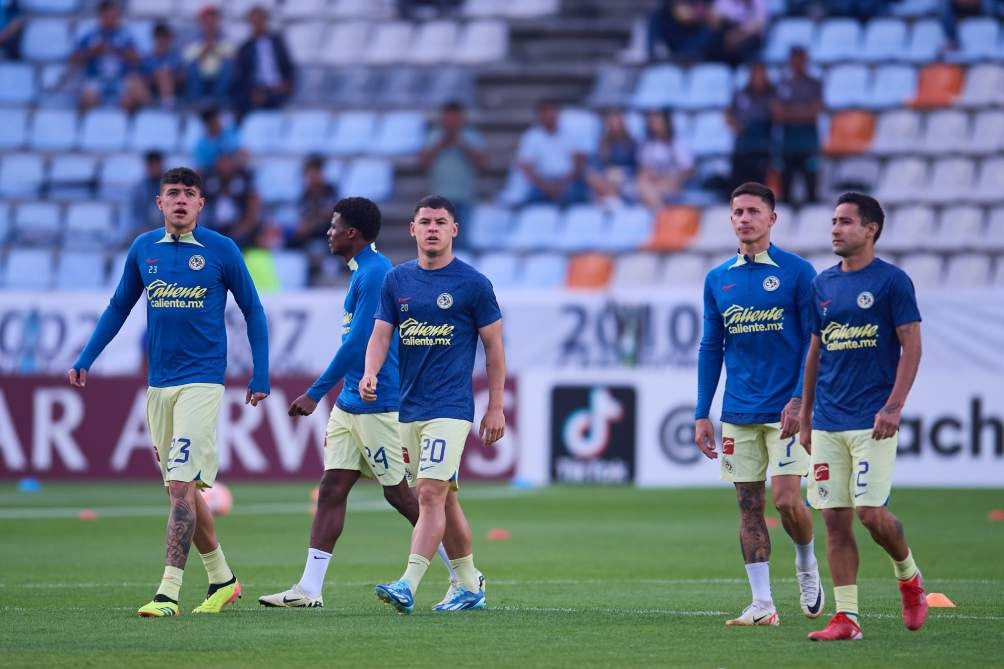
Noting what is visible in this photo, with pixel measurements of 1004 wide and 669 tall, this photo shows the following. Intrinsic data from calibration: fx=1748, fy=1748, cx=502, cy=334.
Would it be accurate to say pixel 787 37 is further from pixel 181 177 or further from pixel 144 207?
pixel 181 177

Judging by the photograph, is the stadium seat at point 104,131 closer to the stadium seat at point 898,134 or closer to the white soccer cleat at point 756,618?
the stadium seat at point 898,134

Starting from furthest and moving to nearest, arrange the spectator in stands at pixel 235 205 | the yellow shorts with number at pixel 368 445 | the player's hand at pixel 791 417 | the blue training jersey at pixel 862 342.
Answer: the spectator in stands at pixel 235 205, the yellow shorts with number at pixel 368 445, the player's hand at pixel 791 417, the blue training jersey at pixel 862 342

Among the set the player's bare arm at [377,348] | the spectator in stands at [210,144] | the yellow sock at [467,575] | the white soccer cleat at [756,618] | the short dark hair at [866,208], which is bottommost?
the white soccer cleat at [756,618]

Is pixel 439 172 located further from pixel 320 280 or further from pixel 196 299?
pixel 196 299


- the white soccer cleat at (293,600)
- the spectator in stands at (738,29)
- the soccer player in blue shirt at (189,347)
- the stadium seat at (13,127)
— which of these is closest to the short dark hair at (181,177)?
the soccer player in blue shirt at (189,347)

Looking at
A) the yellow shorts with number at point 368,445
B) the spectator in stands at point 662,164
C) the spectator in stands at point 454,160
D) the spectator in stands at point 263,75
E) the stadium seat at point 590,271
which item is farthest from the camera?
the spectator in stands at point 263,75

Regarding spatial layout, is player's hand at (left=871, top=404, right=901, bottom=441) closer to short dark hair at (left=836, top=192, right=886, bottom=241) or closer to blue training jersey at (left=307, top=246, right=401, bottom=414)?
short dark hair at (left=836, top=192, right=886, bottom=241)

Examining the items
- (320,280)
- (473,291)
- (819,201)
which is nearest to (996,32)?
(819,201)

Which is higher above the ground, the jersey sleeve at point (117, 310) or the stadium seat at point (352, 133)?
the stadium seat at point (352, 133)


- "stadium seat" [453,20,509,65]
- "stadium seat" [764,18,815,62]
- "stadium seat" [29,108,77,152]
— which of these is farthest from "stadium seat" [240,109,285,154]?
"stadium seat" [764,18,815,62]

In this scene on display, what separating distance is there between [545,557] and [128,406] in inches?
373

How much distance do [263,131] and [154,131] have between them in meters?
1.75

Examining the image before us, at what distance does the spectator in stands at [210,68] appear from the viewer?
28.2m

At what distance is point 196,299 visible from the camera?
10.0 m
